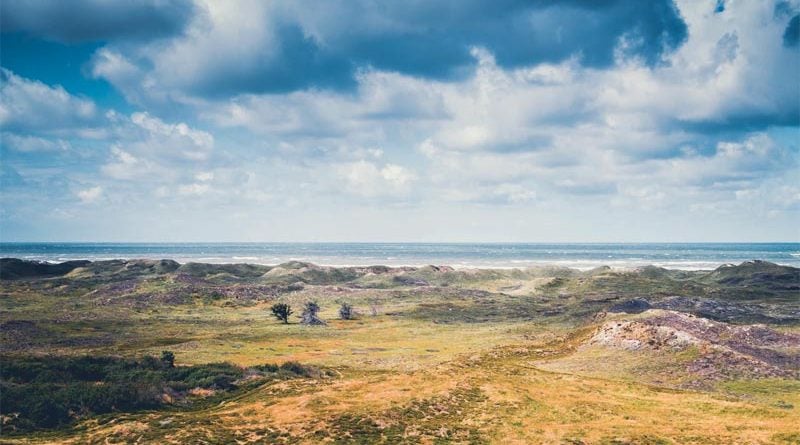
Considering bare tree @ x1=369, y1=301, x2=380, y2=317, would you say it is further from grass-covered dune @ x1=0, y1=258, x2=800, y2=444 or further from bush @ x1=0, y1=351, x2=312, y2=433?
bush @ x1=0, y1=351, x2=312, y2=433

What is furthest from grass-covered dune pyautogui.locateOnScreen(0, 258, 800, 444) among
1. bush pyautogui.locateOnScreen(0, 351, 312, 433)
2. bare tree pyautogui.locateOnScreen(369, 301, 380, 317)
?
bare tree pyautogui.locateOnScreen(369, 301, 380, 317)

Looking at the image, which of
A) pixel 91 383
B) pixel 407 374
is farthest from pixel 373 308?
pixel 91 383

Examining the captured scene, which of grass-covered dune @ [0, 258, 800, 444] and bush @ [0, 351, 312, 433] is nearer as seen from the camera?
→ grass-covered dune @ [0, 258, 800, 444]

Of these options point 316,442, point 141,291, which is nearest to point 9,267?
point 141,291

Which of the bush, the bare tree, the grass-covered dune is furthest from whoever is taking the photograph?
the bare tree

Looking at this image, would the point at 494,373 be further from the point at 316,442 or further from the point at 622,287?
the point at 622,287

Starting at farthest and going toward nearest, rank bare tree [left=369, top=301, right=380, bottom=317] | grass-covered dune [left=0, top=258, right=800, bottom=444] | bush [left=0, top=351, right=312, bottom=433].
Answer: bare tree [left=369, top=301, right=380, bottom=317] < bush [left=0, top=351, right=312, bottom=433] < grass-covered dune [left=0, top=258, right=800, bottom=444]

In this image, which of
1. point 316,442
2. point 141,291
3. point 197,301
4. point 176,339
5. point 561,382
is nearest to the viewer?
point 316,442

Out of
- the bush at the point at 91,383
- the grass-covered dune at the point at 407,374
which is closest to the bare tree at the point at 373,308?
the grass-covered dune at the point at 407,374
